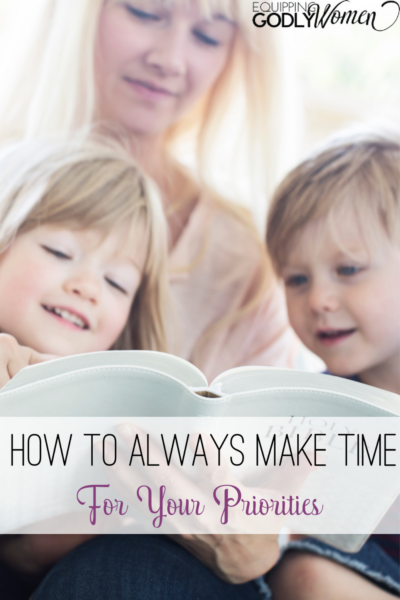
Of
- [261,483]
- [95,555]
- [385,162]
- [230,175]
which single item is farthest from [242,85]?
[95,555]

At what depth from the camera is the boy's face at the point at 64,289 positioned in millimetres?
658

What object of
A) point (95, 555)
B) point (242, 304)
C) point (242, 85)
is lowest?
point (95, 555)

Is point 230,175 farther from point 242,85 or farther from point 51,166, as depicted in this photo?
point 51,166

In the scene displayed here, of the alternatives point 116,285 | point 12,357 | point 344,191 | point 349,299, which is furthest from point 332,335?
point 12,357

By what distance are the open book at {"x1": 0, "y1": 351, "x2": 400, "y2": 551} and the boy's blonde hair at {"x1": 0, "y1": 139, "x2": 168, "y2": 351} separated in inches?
9.5

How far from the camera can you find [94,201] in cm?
73

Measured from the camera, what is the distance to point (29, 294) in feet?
2.16

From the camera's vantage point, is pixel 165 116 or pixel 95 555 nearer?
pixel 95 555

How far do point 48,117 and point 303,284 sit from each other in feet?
1.57

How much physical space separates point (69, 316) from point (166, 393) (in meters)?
0.23

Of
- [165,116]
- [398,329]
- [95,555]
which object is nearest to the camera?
[95,555]

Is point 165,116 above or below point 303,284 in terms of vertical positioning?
above

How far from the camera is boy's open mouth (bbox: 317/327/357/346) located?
0.74 metres

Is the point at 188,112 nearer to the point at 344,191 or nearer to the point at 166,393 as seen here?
the point at 344,191
